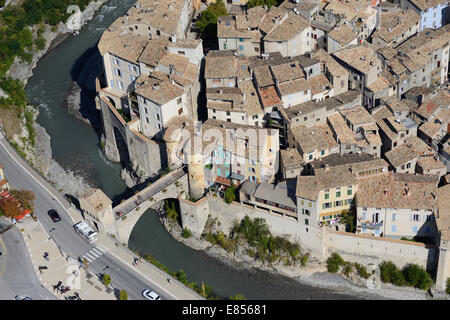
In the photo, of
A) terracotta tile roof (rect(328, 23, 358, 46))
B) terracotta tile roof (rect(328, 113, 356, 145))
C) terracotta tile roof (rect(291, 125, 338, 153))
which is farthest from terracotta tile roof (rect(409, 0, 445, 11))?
terracotta tile roof (rect(291, 125, 338, 153))

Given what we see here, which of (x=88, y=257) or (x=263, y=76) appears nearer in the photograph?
(x=88, y=257)

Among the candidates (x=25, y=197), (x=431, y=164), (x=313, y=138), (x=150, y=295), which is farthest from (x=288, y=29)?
(x=150, y=295)

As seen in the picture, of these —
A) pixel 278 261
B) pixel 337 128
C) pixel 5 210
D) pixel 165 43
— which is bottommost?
pixel 278 261

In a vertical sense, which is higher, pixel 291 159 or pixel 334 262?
pixel 291 159

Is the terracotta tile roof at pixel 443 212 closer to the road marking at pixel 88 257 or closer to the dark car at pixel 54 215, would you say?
the road marking at pixel 88 257

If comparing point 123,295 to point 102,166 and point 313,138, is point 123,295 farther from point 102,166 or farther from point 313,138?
point 102,166

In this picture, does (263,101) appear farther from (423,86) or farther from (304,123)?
(423,86)

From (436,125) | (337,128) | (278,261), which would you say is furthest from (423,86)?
(278,261)
